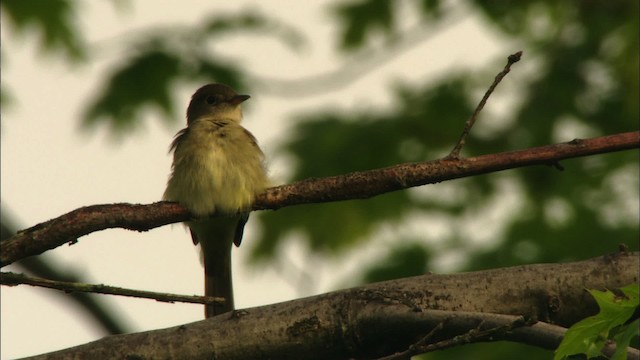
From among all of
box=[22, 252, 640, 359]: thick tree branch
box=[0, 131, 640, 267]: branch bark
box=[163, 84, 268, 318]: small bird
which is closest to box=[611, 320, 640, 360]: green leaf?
box=[22, 252, 640, 359]: thick tree branch

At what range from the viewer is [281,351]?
16.2 feet

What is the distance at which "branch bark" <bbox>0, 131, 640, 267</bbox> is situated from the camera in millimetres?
4785

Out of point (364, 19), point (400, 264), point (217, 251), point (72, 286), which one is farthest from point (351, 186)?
point (364, 19)

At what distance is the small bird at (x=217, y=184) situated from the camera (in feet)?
23.4

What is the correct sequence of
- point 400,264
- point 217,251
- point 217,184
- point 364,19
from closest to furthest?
point 217,184, point 217,251, point 400,264, point 364,19

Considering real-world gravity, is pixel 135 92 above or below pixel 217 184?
above

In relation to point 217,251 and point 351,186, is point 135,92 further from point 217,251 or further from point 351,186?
point 351,186

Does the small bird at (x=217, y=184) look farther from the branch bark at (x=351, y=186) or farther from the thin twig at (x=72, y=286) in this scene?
the thin twig at (x=72, y=286)

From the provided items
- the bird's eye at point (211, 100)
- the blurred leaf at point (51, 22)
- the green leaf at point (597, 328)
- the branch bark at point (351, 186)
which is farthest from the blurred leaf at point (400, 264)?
the green leaf at point (597, 328)

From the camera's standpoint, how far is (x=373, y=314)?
190 inches

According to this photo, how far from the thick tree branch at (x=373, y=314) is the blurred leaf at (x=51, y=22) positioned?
243 inches

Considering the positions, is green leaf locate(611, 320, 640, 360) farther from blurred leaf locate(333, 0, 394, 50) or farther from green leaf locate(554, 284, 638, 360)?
blurred leaf locate(333, 0, 394, 50)

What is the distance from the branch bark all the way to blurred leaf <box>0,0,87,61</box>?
18.5 feet

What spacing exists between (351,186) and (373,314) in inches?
26.3
